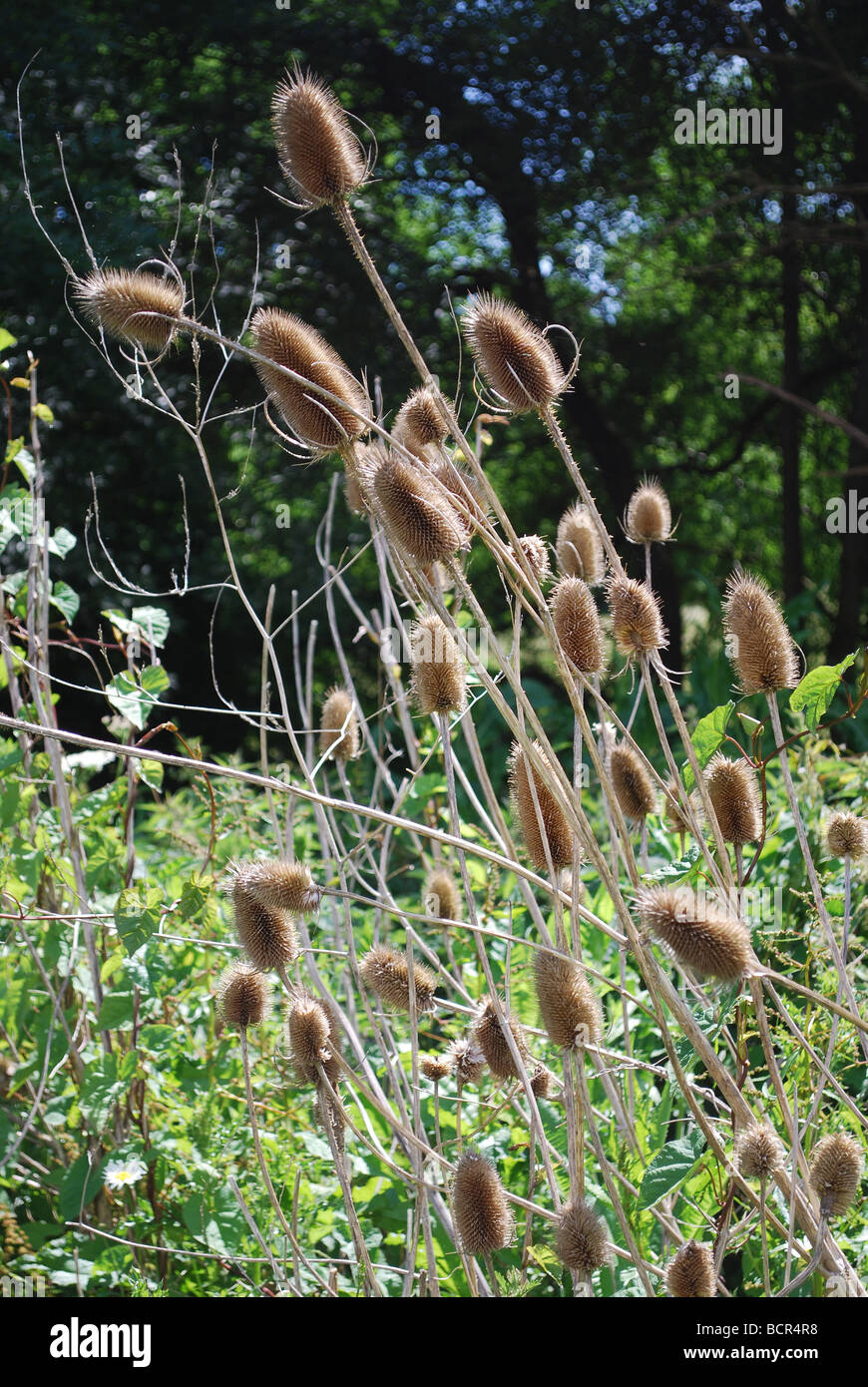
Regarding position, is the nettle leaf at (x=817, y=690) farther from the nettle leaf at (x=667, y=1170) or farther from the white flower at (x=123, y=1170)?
the white flower at (x=123, y=1170)

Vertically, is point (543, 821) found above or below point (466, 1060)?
above

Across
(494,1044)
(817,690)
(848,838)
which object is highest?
(817,690)

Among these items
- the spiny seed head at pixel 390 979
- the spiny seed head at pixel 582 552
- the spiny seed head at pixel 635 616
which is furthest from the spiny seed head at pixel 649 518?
the spiny seed head at pixel 390 979

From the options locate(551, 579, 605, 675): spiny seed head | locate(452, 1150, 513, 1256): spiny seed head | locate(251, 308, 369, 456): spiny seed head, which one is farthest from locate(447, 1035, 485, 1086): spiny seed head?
locate(251, 308, 369, 456): spiny seed head

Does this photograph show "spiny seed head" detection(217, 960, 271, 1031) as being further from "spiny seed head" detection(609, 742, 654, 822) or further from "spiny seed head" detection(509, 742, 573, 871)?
"spiny seed head" detection(609, 742, 654, 822)

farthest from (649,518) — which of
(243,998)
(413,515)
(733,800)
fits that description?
(243,998)

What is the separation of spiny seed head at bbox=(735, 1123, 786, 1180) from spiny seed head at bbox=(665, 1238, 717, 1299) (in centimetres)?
8

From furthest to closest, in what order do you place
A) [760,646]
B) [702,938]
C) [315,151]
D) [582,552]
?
1. [582,552]
2. [760,646]
3. [315,151]
4. [702,938]

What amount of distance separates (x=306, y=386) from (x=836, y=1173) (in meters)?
0.81

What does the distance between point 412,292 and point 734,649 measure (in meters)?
4.67

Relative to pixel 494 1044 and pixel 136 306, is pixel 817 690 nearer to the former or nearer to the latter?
pixel 494 1044

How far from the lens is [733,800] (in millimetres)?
1216

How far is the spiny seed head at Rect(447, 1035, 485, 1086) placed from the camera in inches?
48.6

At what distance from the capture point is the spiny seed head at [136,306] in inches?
41.3
